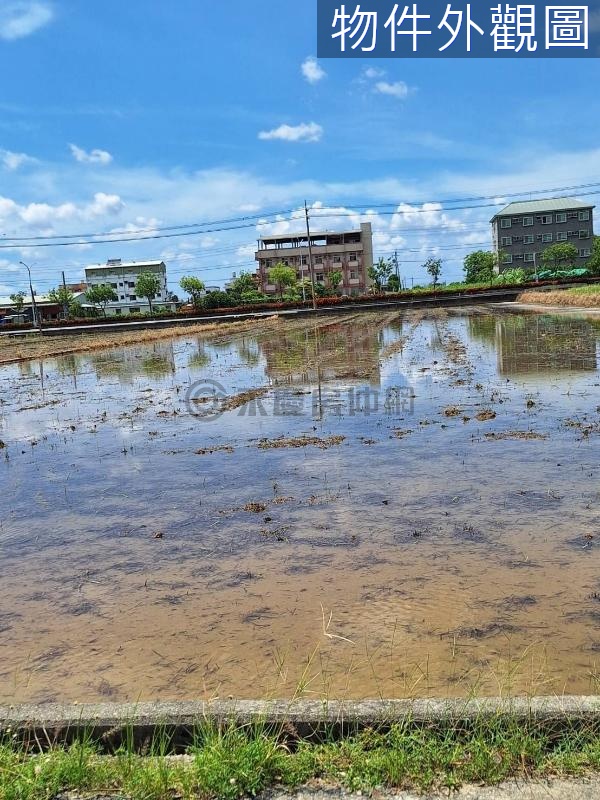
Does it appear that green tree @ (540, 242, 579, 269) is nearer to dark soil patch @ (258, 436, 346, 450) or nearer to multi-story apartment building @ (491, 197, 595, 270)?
multi-story apartment building @ (491, 197, 595, 270)

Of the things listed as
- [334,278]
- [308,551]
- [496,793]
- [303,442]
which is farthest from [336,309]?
[496,793]

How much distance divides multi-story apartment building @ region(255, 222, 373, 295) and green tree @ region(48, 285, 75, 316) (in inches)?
1065

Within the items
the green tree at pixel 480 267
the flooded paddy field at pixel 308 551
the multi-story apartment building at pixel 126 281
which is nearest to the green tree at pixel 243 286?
the multi-story apartment building at pixel 126 281

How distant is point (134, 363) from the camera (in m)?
21.6

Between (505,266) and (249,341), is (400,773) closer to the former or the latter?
(249,341)

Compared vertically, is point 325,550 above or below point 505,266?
below

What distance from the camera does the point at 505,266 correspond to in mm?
88000

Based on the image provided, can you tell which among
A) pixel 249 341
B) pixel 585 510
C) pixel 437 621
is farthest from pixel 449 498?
pixel 249 341

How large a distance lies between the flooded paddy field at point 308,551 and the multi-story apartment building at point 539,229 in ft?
272

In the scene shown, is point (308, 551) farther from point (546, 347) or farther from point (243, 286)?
point (243, 286)

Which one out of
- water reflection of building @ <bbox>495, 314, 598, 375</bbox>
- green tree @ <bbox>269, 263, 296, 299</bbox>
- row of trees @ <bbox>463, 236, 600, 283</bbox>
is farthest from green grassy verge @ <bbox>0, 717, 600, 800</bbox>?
green tree @ <bbox>269, 263, 296, 299</bbox>

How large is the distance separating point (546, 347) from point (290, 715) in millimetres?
15779

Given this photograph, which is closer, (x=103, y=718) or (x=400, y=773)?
(x=400, y=773)

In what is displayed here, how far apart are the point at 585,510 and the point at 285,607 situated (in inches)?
102
